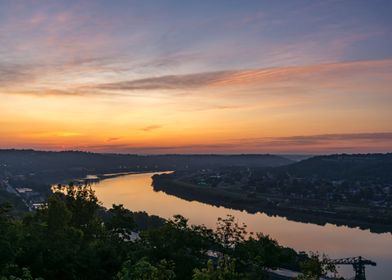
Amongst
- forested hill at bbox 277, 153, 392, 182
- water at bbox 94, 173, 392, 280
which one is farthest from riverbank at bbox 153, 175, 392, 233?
forested hill at bbox 277, 153, 392, 182

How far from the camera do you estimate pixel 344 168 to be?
120188 mm

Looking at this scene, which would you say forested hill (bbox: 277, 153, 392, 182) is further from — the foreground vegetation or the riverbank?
the foreground vegetation

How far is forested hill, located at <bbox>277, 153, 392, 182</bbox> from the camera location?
342 ft

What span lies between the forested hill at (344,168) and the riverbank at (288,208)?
121ft

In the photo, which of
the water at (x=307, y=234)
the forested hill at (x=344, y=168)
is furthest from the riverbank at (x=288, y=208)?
the forested hill at (x=344, y=168)

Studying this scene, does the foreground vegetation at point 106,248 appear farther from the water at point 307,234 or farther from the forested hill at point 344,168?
the forested hill at point 344,168

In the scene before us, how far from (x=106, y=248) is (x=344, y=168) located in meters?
115

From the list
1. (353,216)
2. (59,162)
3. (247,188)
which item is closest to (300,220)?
(353,216)

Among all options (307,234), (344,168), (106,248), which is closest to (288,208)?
(307,234)

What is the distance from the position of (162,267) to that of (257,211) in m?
58.7

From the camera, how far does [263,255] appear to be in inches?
556

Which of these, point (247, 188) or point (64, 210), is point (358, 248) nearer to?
point (64, 210)

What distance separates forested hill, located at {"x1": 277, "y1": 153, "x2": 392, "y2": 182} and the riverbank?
3690 centimetres

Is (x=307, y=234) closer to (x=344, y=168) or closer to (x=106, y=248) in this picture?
(x=106, y=248)
